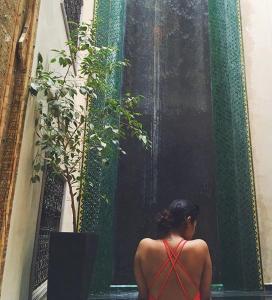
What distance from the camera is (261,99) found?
4777mm

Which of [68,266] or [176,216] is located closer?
[176,216]

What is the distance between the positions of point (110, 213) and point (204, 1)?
145 inches

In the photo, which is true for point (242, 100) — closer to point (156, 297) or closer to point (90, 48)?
point (90, 48)

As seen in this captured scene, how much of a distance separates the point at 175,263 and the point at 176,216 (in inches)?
8.7

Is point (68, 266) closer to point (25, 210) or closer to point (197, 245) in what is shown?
point (25, 210)

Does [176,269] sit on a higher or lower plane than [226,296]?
higher

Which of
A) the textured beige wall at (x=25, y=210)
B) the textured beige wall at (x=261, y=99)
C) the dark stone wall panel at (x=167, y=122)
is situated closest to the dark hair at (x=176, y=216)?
the textured beige wall at (x=25, y=210)

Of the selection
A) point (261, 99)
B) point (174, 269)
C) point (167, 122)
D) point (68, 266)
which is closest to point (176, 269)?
point (174, 269)

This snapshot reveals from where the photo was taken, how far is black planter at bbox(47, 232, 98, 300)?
224cm

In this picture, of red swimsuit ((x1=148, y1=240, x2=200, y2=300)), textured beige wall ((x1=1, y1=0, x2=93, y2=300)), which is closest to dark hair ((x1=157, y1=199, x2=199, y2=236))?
red swimsuit ((x1=148, y1=240, x2=200, y2=300))

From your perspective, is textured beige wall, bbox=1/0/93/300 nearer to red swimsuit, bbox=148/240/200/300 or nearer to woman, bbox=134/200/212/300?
woman, bbox=134/200/212/300

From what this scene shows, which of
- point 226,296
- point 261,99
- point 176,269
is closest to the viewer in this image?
point 176,269

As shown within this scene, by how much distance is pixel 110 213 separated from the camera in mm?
4219

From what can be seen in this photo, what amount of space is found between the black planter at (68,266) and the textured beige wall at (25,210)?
18 centimetres
